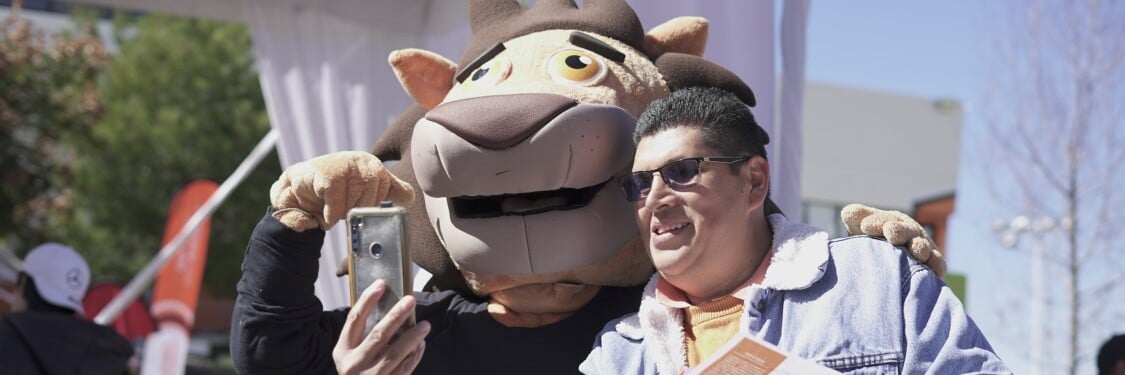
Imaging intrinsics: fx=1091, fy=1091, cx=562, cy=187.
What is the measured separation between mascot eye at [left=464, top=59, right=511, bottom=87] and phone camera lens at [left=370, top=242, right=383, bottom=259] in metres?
0.80

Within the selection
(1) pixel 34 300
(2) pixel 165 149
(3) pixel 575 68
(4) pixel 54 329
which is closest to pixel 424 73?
(3) pixel 575 68

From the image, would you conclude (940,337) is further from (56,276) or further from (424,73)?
(56,276)

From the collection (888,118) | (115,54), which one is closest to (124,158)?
(115,54)

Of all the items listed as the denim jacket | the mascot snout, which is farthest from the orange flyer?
the mascot snout

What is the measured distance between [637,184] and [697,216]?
A: 0.15m

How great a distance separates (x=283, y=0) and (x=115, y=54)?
14.9m

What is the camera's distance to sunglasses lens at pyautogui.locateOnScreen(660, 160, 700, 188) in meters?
2.19

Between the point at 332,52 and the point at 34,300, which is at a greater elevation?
the point at 332,52

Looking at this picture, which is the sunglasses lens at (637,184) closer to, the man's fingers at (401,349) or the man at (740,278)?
the man at (740,278)

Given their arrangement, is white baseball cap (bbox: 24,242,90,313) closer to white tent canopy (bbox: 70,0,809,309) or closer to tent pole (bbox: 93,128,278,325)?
white tent canopy (bbox: 70,0,809,309)

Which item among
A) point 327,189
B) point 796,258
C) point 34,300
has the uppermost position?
point 327,189

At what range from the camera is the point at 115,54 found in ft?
62.2

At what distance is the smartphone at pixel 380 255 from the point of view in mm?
2084

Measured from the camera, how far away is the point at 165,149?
18219mm
